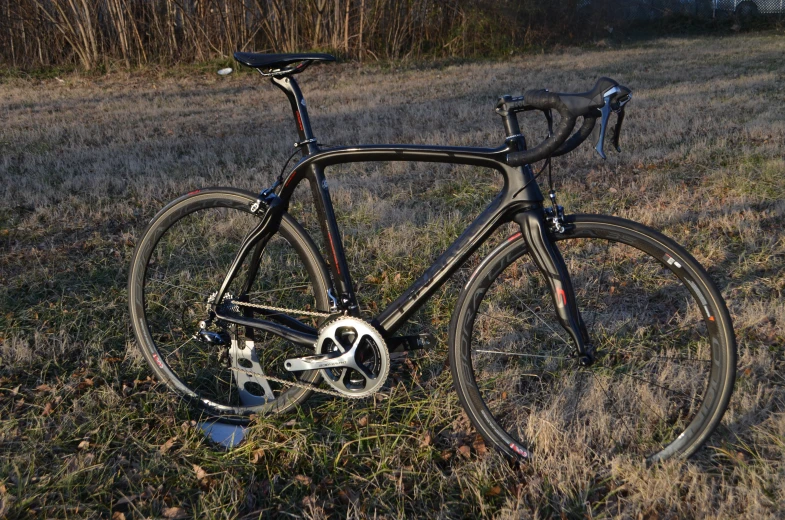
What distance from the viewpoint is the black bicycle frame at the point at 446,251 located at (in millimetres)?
2531

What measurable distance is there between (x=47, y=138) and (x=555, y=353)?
25.7 feet

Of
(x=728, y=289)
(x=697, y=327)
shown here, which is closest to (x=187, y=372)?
(x=697, y=327)

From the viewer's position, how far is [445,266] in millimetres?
2730

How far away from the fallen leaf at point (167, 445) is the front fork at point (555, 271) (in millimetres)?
1724

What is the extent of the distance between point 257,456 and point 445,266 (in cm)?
111

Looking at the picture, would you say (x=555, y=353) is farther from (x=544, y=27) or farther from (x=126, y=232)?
(x=544, y=27)

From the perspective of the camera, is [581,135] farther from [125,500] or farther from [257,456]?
[125,500]

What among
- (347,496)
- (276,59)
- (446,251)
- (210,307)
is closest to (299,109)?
(276,59)

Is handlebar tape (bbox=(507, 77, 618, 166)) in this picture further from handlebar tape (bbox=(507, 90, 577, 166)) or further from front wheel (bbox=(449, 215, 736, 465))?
front wheel (bbox=(449, 215, 736, 465))

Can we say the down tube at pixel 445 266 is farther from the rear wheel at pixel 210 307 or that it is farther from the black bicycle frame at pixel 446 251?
the rear wheel at pixel 210 307

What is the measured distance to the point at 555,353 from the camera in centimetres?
359

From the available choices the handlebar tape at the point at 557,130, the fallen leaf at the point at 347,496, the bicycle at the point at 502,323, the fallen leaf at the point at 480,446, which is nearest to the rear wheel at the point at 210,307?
the bicycle at the point at 502,323

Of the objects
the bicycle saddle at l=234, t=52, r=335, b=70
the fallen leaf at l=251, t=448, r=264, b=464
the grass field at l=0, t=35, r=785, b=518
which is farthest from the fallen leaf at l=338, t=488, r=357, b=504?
the bicycle saddle at l=234, t=52, r=335, b=70

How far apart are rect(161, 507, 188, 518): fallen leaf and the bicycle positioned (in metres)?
0.58
